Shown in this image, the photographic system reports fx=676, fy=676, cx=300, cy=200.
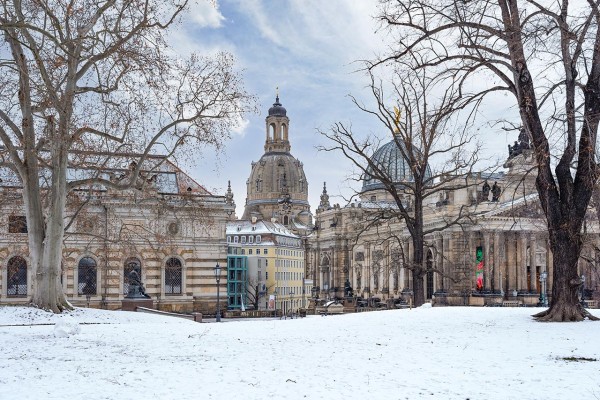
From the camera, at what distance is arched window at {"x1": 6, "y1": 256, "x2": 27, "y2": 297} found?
1676 inches

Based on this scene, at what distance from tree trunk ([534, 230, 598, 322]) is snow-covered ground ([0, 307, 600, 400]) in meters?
0.98

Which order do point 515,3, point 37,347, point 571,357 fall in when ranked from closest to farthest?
1. point 571,357
2. point 37,347
3. point 515,3

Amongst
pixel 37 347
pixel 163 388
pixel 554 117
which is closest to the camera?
pixel 163 388

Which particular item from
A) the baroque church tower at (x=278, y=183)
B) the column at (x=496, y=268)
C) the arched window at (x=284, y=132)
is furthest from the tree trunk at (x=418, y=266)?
the arched window at (x=284, y=132)

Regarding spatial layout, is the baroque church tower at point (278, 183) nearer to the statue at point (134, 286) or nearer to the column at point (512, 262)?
the column at point (512, 262)

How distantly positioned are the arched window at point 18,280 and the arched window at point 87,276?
332 cm

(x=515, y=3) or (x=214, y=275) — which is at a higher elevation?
(x=515, y=3)

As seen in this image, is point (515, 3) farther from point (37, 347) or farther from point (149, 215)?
point (149, 215)

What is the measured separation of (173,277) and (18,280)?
32.2 feet

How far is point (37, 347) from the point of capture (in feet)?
46.0

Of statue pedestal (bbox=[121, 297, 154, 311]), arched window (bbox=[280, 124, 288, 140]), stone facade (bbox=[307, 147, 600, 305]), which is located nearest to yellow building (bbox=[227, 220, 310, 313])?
stone facade (bbox=[307, 147, 600, 305])

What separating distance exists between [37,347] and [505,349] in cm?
972

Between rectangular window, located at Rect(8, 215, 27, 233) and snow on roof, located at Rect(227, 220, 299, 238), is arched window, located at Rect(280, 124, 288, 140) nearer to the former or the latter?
snow on roof, located at Rect(227, 220, 299, 238)

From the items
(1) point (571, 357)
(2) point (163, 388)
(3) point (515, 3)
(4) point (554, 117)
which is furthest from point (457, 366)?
(3) point (515, 3)
